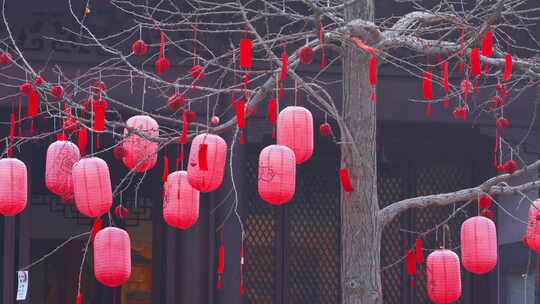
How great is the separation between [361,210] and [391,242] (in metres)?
5.18

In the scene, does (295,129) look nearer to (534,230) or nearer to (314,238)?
(534,230)

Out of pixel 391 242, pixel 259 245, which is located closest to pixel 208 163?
pixel 259 245

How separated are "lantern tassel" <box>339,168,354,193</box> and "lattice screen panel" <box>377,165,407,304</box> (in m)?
5.13

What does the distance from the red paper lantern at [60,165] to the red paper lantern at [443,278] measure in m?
2.97

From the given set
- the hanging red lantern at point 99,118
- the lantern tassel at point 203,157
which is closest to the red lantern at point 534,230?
the lantern tassel at point 203,157

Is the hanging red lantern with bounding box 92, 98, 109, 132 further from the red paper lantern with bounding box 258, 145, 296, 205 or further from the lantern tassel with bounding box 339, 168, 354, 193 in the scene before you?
the lantern tassel with bounding box 339, 168, 354, 193

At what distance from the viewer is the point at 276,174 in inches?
314

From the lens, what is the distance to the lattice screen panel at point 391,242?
1349cm

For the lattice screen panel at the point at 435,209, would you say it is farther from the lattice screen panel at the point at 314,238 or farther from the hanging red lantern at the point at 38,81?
the hanging red lantern at the point at 38,81

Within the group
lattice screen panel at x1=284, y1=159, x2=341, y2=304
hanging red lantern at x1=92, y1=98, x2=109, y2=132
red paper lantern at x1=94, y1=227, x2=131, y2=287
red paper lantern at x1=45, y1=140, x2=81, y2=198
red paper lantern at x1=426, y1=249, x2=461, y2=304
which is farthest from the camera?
lattice screen panel at x1=284, y1=159, x2=341, y2=304

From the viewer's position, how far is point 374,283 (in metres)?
8.41

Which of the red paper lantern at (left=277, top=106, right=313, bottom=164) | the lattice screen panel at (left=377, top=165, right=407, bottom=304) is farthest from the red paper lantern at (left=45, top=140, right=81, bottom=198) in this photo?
the lattice screen panel at (left=377, top=165, right=407, bottom=304)

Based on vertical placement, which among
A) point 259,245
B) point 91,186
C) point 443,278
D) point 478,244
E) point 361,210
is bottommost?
point 443,278

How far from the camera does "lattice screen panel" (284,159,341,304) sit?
43.3ft
